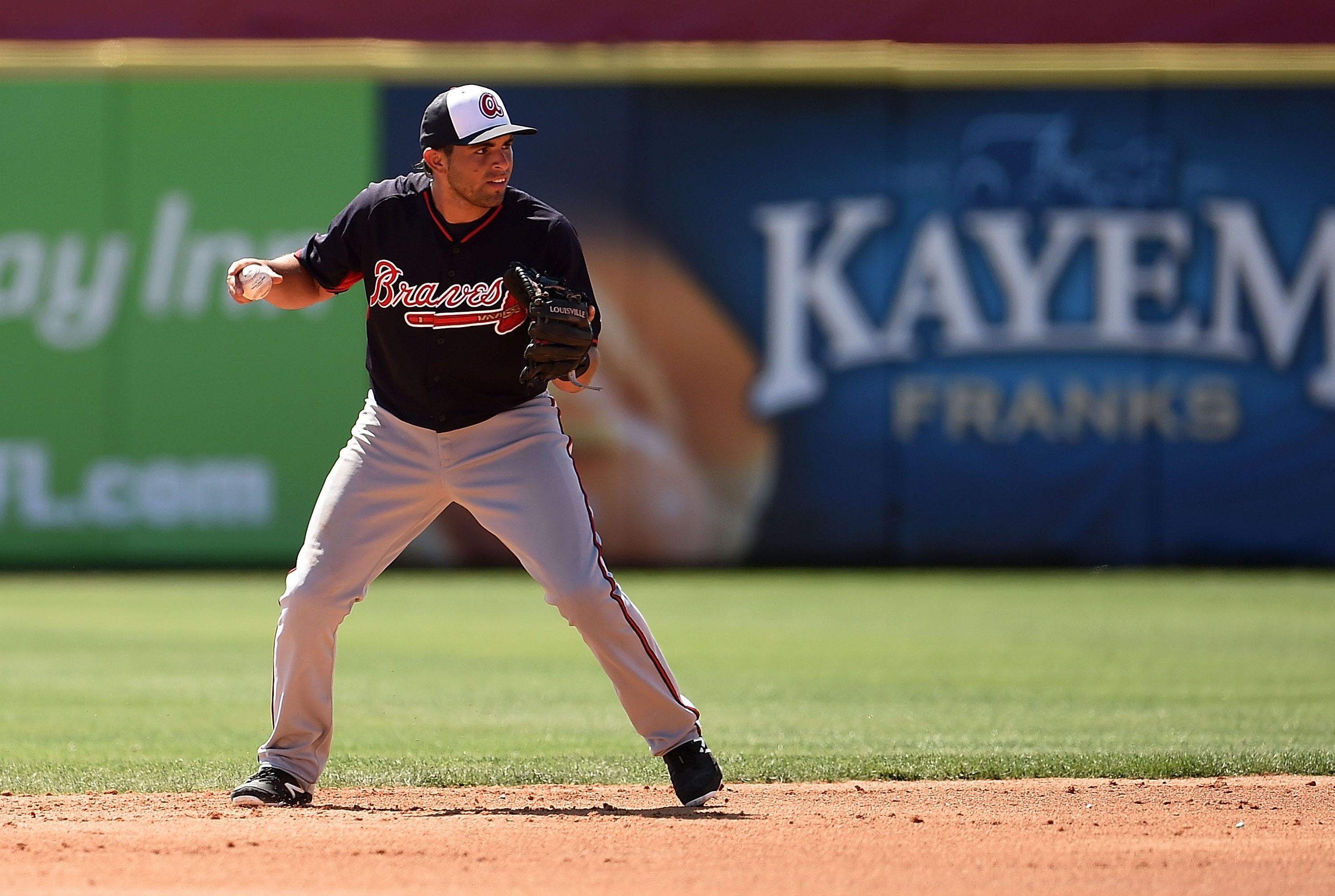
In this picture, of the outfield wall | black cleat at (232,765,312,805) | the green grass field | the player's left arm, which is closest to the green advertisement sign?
the outfield wall

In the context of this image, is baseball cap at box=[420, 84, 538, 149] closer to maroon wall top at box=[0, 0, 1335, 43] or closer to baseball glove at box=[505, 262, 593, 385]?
baseball glove at box=[505, 262, 593, 385]

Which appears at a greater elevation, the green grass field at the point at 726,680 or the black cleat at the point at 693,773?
the black cleat at the point at 693,773

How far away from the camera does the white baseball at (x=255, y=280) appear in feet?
18.4

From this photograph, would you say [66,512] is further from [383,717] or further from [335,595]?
[335,595]

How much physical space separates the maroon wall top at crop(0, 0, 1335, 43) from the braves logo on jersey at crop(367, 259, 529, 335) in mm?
11050

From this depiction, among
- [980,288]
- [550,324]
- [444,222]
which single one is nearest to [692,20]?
[980,288]

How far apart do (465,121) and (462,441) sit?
0.93 m

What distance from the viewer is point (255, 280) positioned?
221 inches

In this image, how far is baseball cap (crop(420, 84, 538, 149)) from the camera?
215 inches

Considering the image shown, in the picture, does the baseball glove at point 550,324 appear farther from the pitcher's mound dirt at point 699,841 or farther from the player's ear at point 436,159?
the pitcher's mound dirt at point 699,841

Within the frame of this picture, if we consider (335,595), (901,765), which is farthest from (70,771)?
(901,765)

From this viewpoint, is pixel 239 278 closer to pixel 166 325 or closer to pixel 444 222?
pixel 444 222

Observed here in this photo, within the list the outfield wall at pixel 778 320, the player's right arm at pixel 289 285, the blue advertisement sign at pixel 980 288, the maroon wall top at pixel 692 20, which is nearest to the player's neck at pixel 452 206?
the player's right arm at pixel 289 285

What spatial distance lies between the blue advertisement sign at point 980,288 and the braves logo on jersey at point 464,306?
10.6m
